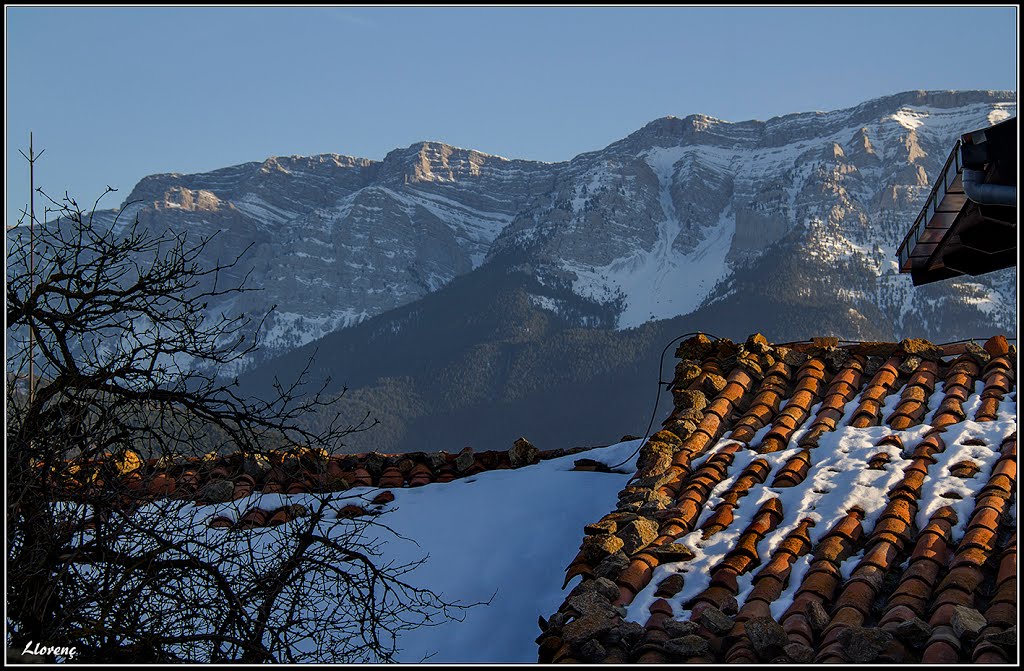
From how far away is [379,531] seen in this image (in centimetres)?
1039

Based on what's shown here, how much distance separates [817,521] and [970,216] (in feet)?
7.72

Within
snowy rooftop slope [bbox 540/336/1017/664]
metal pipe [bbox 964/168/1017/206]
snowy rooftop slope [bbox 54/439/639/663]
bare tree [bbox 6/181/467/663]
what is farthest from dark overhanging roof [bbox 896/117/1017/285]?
bare tree [bbox 6/181/467/663]

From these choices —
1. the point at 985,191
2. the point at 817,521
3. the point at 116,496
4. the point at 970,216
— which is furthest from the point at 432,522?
the point at 985,191

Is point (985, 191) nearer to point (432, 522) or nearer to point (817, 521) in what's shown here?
point (817, 521)

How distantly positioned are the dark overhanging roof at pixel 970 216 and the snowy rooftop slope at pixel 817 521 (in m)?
1.01

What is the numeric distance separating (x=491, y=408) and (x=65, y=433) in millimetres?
155795

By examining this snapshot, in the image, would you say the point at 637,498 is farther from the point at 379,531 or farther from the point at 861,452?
the point at 379,531

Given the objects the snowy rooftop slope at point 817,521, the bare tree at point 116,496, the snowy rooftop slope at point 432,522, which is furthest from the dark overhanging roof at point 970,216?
the bare tree at point 116,496

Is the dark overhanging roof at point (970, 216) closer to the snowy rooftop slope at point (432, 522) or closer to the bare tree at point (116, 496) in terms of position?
the snowy rooftop slope at point (432, 522)

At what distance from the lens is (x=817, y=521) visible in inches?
312

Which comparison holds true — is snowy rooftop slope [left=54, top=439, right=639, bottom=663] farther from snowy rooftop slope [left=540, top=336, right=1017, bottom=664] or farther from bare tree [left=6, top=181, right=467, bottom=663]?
snowy rooftop slope [left=540, top=336, right=1017, bottom=664]

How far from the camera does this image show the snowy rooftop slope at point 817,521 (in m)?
6.55

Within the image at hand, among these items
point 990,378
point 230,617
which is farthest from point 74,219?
point 990,378

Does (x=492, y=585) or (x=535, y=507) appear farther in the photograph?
(x=535, y=507)
